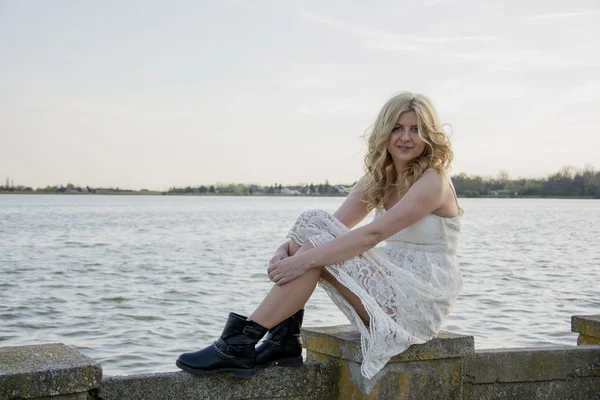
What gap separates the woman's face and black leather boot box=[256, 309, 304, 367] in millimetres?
1051

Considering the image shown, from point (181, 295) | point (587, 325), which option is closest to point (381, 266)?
point (587, 325)

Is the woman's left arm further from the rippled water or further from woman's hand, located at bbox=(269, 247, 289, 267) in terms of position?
the rippled water

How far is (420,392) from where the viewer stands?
336 centimetres

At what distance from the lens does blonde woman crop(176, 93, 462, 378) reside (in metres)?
3.27

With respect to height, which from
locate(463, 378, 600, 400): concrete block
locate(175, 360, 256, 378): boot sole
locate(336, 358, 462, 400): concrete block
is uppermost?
locate(175, 360, 256, 378): boot sole

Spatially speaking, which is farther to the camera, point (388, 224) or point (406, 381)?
point (388, 224)

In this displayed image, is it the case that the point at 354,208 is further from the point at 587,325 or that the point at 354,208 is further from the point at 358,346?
the point at 587,325

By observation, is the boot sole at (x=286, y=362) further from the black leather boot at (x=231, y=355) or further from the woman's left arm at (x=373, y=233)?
the woman's left arm at (x=373, y=233)

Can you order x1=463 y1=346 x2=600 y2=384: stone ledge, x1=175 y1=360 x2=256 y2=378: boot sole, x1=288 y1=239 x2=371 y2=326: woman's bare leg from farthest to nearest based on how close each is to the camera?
x1=463 y1=346 x2=600 y2=384: stone ledge < x1=288 y1=239 x2=371 y2=326: woman's bare leg < x1=175 y1=360 x2=256 y2=378: boot sole

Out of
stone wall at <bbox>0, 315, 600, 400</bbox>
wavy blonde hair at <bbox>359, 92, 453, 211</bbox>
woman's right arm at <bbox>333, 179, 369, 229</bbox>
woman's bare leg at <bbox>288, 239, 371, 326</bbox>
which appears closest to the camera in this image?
stone wall at <bbox>0, 315, 600, 400</bbox>

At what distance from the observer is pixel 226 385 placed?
325 centimetres

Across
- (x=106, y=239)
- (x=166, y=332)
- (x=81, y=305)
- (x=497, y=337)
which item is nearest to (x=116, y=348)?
Result: (x=166, y=332)

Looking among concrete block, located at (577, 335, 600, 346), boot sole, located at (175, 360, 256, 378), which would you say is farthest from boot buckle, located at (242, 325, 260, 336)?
concrete block, located at (577, 335, 600, 346)

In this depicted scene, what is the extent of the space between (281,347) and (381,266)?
622 mm
